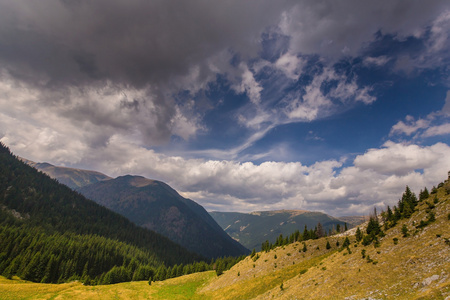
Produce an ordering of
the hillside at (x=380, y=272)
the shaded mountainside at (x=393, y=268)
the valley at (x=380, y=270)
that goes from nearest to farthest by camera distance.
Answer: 1. the shaded mountainside at (x=393, y=268)
2. the hillside at (x=380, y=272)
3. the valley at (x=380, y=270)

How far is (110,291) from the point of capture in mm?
72875

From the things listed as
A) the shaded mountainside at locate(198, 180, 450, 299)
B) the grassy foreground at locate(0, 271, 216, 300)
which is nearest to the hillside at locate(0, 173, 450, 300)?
the shaded mountainside at locate(198, 180, 450, 299)

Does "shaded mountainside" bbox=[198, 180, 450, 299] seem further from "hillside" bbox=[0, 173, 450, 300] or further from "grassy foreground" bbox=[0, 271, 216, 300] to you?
"grassy foreground" bbox=[0, 271, 216, 300]

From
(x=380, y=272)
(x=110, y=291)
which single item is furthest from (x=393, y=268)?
(x=110, y=291)

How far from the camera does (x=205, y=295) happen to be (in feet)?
211

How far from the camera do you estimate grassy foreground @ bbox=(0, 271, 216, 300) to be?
59.1 m

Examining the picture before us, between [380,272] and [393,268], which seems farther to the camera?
[380,272]

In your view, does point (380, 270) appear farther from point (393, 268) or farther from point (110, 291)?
point (110, 291)

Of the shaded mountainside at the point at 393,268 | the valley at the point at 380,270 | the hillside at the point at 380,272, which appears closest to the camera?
the shaded mountainside at the point at 393,268

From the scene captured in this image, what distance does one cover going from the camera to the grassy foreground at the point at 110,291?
5908 cm

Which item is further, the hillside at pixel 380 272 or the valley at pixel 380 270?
the valley at pixel 380 270

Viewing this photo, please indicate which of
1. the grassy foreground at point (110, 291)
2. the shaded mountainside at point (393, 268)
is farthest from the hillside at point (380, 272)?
the grassy foreground at point (110, 291)

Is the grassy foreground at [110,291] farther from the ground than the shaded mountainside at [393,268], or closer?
closer

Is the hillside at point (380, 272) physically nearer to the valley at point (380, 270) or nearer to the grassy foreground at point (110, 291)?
the valley at point (380, 270)
